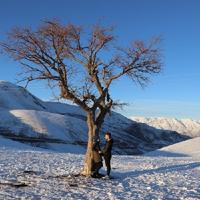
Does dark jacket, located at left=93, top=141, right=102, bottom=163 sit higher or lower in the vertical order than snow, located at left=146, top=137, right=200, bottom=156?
lower

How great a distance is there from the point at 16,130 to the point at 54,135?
13.4 meters

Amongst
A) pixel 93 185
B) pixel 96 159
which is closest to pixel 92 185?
pixel 93 185

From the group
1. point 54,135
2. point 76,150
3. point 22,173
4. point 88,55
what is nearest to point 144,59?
point 88,55

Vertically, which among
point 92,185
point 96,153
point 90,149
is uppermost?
point 90,149

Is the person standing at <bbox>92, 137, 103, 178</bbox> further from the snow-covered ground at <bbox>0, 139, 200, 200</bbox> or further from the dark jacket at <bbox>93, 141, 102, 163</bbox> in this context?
the snow-covered ground at <bbox>0, 139, 200, 200</bbox>

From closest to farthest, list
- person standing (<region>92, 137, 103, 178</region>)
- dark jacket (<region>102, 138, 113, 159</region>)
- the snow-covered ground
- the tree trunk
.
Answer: the snow-covered ground → person standing (<region>92, 137, 103, 178</region>) → the tree trunk → dark jacket (<region>102, 138, 113, 159</region>)

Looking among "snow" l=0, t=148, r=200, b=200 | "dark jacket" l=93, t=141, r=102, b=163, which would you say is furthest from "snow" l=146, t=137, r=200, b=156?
"dark jacket" l=93, t=141, r=102, b=163

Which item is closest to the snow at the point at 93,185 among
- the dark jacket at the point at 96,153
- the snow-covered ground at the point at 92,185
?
the snow-covered ground at the point at 92,185

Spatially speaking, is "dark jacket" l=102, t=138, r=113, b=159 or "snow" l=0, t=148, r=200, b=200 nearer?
"snow" l=0, t=148, r=200, b=200

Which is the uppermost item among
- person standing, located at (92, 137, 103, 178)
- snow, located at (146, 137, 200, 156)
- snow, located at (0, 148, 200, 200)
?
snow, located at (146, 137, 200, 156)

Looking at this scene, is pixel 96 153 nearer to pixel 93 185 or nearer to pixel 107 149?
pixel 107 149

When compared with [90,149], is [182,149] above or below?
above

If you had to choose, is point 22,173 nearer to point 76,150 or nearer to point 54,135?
point 76,150

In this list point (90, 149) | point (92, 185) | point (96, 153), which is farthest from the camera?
point (90, 149)
